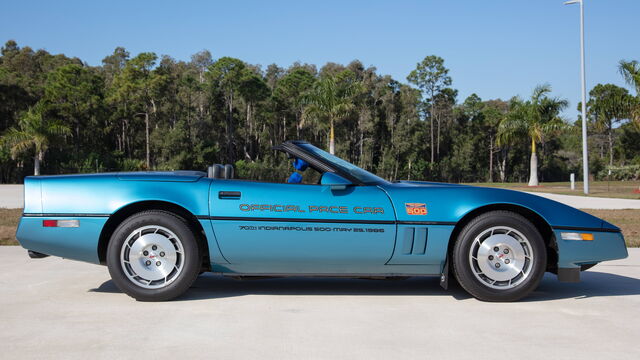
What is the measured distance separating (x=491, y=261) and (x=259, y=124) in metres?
58.3

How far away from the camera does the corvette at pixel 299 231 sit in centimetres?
409

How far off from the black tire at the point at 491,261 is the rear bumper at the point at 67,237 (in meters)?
2.64

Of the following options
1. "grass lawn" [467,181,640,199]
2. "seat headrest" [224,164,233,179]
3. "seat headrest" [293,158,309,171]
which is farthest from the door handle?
"grass lawn" [467,181,640,199]

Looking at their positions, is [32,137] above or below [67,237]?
above

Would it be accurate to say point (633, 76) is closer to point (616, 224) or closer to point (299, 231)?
point (616, 224)

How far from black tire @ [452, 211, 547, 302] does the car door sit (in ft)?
1.75

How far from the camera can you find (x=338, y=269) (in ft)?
13.6

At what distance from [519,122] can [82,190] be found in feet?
129

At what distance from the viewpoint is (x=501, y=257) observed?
4.15m

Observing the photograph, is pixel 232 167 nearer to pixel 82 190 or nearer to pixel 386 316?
pixel 82 190

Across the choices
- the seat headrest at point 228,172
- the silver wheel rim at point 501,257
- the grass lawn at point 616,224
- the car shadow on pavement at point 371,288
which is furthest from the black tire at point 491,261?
the grass lawn at point 616,224

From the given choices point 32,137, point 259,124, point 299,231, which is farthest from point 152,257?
point 259,124

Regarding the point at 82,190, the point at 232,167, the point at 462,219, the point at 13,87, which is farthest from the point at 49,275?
the point at 13,87

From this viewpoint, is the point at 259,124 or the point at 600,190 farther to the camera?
the point at 259,124
